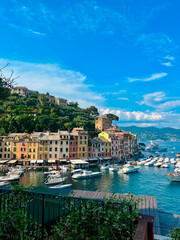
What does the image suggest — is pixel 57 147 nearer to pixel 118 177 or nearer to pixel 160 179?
pixel 118 177

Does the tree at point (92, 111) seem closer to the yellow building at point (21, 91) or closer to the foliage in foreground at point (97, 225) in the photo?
the yellow building at point (21, 91)

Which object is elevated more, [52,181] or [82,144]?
[82,144]

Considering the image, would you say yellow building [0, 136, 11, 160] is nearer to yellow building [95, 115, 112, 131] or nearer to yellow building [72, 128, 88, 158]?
yellow building [72, 128, 88, 158]

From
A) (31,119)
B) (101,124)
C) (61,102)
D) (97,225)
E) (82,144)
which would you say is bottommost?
(97,225)

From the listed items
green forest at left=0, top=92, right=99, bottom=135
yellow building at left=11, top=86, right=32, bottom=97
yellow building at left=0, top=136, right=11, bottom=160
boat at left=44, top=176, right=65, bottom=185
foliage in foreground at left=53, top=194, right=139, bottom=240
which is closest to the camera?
foliage in foreground at left=53, top=194, right=139, bottom=240

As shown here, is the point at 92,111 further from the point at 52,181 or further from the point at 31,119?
the point at 52,181

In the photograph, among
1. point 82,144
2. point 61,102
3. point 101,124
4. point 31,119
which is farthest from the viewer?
point 61,102

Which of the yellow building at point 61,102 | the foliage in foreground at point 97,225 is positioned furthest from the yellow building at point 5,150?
the yellow building at point 61,102

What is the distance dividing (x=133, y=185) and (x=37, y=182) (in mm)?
19052

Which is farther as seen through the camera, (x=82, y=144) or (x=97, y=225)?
(x=82, y=144)

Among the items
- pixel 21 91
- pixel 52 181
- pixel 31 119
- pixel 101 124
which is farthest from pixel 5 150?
pixel 21 91

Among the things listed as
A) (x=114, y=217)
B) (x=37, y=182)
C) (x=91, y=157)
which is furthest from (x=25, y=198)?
(x=91, y=157)

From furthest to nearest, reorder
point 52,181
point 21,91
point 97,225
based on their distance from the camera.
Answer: point 21,91
point 52,181
point 97,225

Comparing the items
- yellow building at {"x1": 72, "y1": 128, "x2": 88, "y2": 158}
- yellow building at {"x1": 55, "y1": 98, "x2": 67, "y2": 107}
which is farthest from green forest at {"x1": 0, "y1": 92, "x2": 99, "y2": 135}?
yellow building at {"x1": 55, "y1": 98, "x2": 67, "y2": 107}
